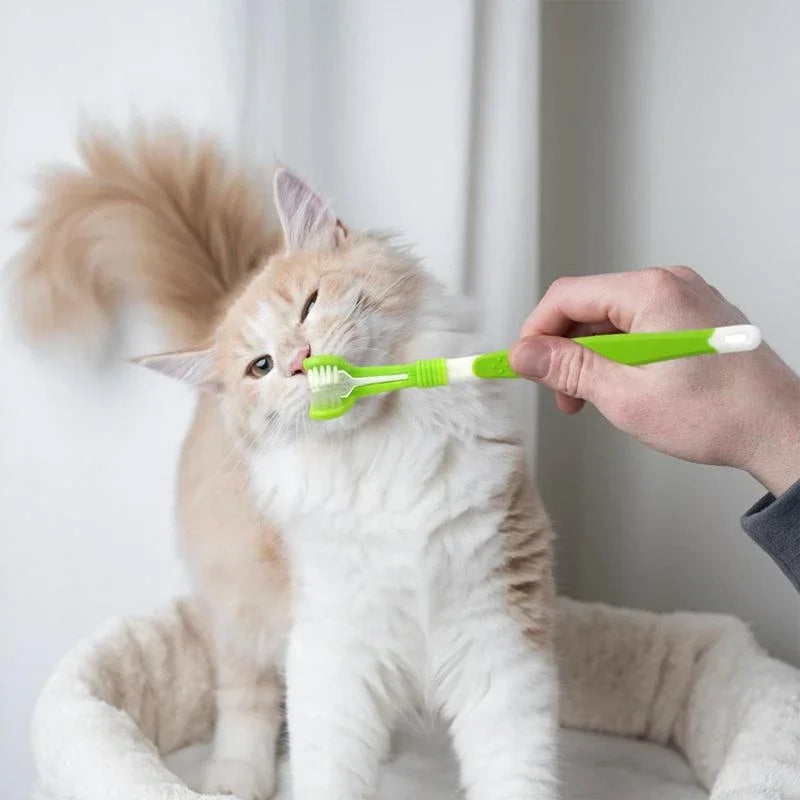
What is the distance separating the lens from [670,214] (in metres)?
1.82

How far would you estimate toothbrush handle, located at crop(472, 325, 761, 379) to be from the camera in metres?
0.83

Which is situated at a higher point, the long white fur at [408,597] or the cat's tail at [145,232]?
the cat's tail at [145,232]

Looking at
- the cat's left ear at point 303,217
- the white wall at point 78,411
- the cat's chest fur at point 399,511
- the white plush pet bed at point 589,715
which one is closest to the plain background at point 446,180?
the white wall at point 78,411

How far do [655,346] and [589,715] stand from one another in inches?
35.9

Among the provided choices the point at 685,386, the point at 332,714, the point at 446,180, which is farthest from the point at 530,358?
the point at 446,180

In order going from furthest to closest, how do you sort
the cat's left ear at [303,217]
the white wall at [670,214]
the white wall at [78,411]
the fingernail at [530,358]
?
1. the white wall at [670,214]
2. the white wall at [78,411]
3. the cat's left ear at [303,217]
4. the fingernail at [530,358]

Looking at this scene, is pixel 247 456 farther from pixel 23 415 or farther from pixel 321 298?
pixel 23 415

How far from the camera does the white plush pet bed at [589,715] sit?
1175 millimetres

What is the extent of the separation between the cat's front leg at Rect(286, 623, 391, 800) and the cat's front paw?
206mm

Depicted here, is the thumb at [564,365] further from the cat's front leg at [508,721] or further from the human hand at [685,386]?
the cat's front leg at [508,721]

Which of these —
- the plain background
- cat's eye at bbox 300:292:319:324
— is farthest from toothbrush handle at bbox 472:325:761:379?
the plain background

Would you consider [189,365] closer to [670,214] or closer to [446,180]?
[446,180]

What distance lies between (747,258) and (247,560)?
1.01 m

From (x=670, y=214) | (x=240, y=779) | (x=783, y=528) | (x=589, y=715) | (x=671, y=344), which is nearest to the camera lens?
(x=671, y=344)
